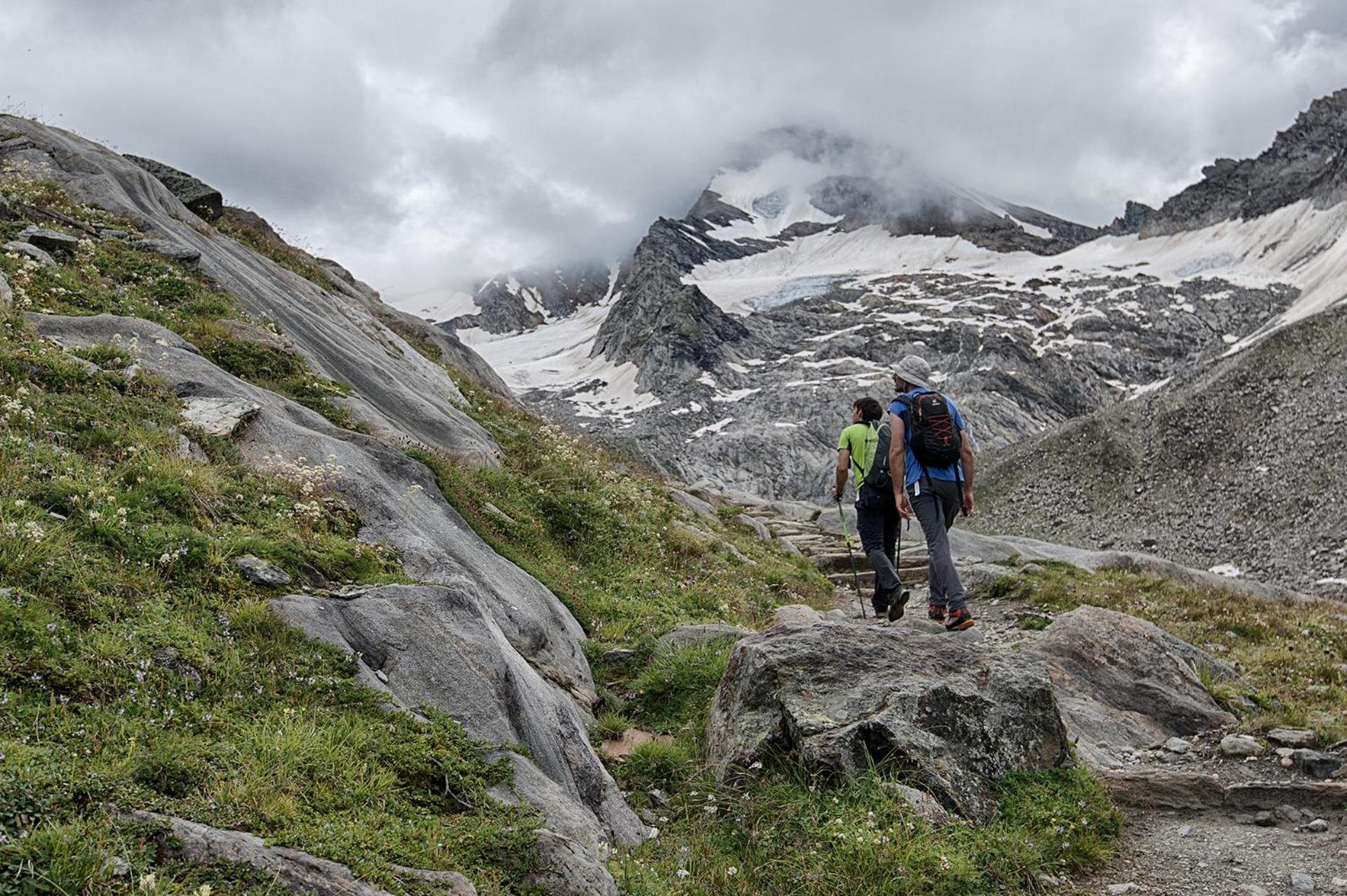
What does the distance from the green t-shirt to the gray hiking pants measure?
1.55 m

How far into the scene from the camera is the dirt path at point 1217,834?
20.4ft

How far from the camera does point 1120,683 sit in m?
10.6

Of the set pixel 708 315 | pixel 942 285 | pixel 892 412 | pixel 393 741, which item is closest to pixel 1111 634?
pixel 892 412

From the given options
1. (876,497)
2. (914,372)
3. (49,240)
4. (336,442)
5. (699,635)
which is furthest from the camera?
(49,240)

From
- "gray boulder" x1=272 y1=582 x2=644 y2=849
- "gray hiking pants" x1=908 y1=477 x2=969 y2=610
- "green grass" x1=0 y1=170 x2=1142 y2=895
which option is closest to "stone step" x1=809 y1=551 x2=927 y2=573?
"gray hiking pants" x1=908 y1=477 x2=969 y2=610

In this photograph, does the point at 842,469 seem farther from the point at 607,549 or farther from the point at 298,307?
the point at 298,307

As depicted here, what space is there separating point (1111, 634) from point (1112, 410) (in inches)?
2729

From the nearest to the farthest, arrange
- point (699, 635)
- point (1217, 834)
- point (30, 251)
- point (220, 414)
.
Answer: point (1217, 834)
point (220, 414)
point (699, 635)
point (30, 251)

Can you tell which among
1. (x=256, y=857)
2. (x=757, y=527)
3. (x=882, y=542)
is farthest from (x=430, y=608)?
(x=757, y=527)

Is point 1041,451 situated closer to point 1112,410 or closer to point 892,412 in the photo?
point 1112,410

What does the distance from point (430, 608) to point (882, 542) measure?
770 centimetres

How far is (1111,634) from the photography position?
37.1ft

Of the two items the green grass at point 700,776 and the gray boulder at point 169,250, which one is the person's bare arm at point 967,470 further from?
the gray boulder at point 169,250

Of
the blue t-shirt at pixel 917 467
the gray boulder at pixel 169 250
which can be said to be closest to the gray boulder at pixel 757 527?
the blue t-shirt at pixel 917 467
